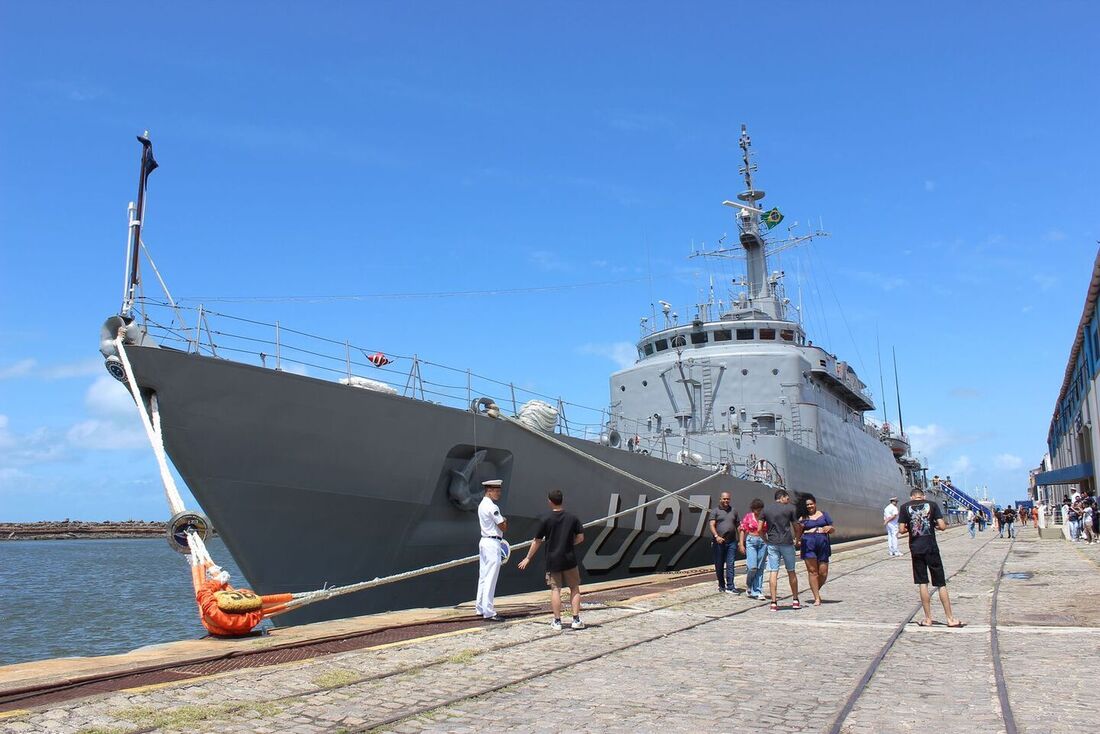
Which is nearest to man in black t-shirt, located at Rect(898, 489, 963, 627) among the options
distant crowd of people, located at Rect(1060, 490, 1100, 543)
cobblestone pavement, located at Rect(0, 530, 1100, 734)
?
cobblestone pavement, located at Rect(0, 530, 1100, 734)

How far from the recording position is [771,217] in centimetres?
2612

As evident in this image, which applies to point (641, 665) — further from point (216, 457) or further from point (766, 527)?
point (216, 457)

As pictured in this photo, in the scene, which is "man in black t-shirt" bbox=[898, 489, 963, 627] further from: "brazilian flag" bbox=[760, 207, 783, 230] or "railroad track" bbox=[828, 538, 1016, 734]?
"brazilian flag" bbox=[760, 207, 783, 230]

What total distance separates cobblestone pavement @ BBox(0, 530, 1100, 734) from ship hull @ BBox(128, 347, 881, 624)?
229cm

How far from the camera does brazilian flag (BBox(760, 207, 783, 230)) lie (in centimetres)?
2606

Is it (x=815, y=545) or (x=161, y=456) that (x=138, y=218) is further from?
(x=815, y=545)

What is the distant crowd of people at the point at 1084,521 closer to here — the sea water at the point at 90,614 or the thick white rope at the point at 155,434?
the sea water at the point at 90,614

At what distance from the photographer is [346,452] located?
8.84 metres

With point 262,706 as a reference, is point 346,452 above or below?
above

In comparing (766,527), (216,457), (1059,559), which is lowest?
(1059,559)

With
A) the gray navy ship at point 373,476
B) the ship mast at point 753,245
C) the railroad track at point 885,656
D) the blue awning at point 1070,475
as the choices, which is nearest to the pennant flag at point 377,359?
the gray navy ship at point 373,476

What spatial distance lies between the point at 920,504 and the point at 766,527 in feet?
6.31

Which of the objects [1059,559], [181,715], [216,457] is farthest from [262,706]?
[1059,559]

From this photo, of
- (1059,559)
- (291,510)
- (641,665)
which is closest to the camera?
(641,665)
